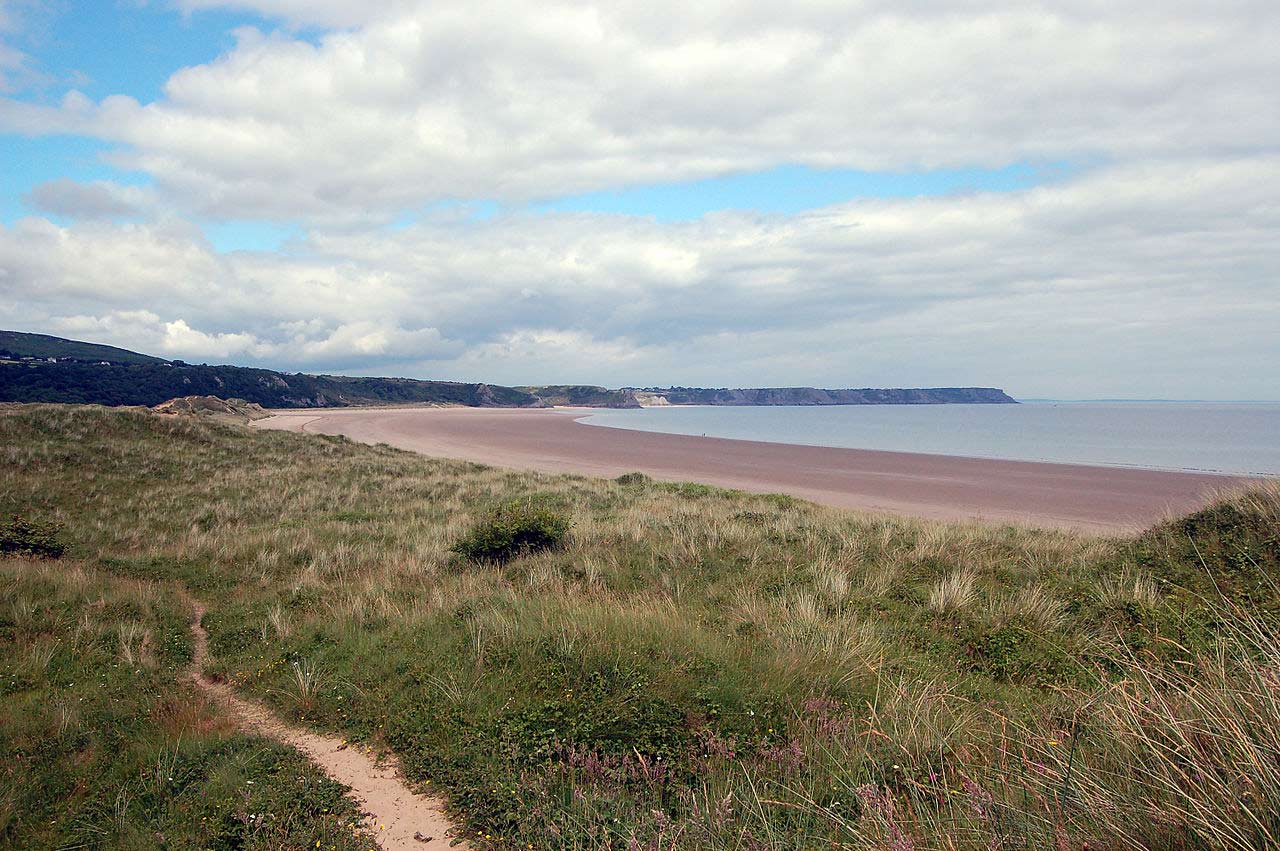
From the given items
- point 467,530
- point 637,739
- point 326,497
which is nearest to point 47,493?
point 326,497

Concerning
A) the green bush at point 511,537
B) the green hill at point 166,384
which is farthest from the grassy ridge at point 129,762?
the green hill at point 166,384

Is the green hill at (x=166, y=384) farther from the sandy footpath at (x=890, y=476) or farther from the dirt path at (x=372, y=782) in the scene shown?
the dirt path at (x=372, y=782)

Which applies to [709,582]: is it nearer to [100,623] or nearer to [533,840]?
[533,840]

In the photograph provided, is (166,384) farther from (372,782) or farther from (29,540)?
(372,782)

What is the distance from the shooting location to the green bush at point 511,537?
1070 centimetres

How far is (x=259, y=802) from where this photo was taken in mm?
4125

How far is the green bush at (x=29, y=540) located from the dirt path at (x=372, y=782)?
7459mm

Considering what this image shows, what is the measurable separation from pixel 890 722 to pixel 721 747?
3.97ft

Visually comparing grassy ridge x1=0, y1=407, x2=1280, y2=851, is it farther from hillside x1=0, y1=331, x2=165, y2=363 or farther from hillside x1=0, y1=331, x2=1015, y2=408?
hillside x1=0, y1=331, x2=165, y2=363

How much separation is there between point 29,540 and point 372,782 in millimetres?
10158

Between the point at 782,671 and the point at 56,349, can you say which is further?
the point at 56,349

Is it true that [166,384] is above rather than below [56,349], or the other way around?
below

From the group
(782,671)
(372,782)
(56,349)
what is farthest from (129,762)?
(56,349)

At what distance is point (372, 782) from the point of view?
4594mm
